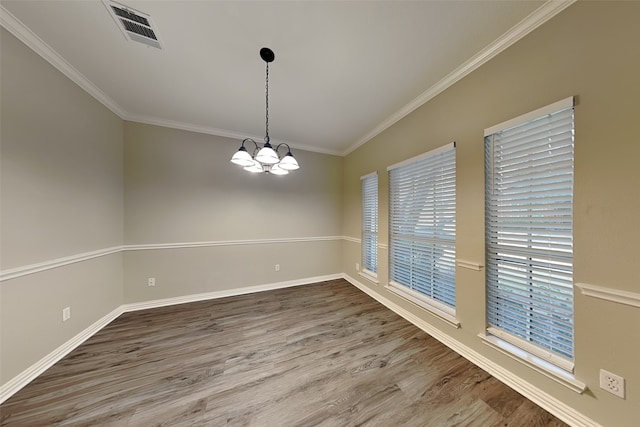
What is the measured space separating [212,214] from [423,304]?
3375 mm

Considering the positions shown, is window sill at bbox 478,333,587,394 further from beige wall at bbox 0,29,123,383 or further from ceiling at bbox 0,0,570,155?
beige wall at bbox 0,29,123,383

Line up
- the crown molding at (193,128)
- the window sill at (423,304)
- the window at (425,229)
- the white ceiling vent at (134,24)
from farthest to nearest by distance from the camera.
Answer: the crown molding at (193,128) → the window at (425,229) → the window sill at (423,304) → the white ceiling vent at (134,24)

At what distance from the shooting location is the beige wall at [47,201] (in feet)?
5.05

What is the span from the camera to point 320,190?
4105 millimetres

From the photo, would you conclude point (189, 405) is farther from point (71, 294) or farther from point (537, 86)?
point (537, 86)

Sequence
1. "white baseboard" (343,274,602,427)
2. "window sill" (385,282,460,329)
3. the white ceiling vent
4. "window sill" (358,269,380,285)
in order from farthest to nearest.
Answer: "window sill" (358,269,380,285), "window sill" (385,282,460,329), the white ceiling vent, "white baseboard" (343,274,602,427)

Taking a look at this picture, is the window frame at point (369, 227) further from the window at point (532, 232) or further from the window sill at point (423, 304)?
the window at point (532, 232)

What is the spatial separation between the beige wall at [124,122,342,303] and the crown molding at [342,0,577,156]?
6.80 ft

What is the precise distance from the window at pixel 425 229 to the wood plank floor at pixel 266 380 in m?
0.48

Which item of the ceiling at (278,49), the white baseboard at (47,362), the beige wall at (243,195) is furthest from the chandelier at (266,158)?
the white baseboard at (47,362)

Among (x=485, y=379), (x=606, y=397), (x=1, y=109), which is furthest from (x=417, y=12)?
(x=1, y=109)

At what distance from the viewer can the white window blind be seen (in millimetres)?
3455

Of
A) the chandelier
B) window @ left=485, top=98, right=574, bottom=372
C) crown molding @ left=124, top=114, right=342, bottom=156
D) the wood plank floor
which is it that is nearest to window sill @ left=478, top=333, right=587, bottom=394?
window @ left=485, top=98, right=574, bottom=372

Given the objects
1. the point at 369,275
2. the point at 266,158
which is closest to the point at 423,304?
the point at 369,275
